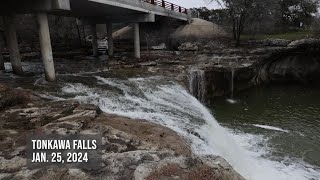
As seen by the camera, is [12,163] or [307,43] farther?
[307,43]

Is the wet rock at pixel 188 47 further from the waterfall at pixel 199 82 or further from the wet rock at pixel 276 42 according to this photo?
the waterfall at pixel 199 82

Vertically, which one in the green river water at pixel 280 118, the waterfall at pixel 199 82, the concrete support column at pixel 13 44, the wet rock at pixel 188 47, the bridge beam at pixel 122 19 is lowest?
the green river water at pixel 280 118

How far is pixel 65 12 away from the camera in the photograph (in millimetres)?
24859

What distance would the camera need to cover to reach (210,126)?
1391 centimetres

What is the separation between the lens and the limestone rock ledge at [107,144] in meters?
7.09

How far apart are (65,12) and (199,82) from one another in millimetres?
11379

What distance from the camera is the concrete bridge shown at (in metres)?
17.1

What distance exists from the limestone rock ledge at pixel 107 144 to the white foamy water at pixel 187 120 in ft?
4.69

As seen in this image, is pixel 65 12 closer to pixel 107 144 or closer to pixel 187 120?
pixel 187 120

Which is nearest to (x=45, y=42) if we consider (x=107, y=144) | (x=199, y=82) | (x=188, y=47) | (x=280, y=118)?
(x=199, y=82)

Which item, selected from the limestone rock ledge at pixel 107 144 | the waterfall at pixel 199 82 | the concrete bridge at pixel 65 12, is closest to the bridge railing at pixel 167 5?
the concrete bridge at pixel 65 12

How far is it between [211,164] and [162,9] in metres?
28.1

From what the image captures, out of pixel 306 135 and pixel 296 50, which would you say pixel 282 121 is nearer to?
pixel 306 135

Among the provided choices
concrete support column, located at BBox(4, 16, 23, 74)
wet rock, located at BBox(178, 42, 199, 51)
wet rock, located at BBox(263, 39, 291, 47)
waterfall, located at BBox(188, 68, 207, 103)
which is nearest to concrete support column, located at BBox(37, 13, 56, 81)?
concrete support column, located at BBox(4, 16, 23, 74)
